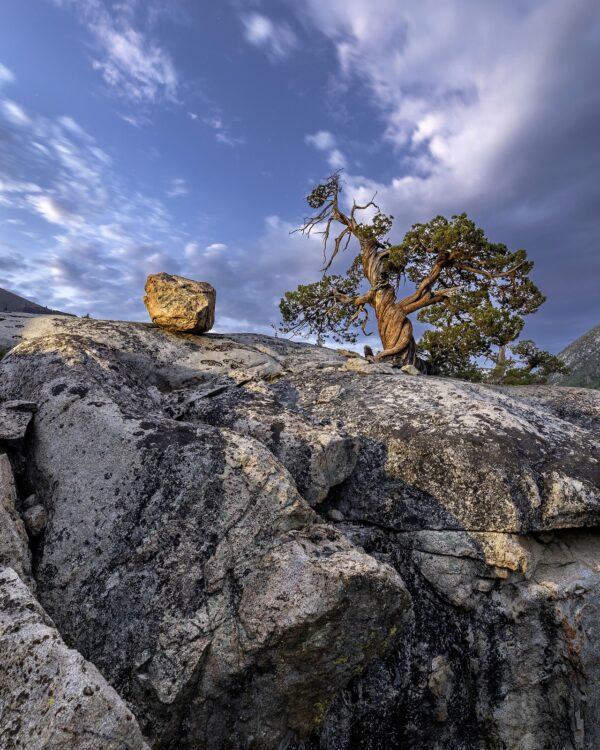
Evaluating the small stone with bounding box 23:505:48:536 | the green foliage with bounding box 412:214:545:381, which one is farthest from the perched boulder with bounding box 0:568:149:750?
the green foliage with bounding box 412:214:545:381

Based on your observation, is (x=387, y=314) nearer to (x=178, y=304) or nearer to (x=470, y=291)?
(x=470, y=291)

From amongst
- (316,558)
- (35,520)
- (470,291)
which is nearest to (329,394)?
(316,558)

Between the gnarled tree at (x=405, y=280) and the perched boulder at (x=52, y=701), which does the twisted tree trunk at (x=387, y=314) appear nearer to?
the gnarled tree at (x=405, y=280)

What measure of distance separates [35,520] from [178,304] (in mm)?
9131

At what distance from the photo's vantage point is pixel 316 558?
5.60 metres

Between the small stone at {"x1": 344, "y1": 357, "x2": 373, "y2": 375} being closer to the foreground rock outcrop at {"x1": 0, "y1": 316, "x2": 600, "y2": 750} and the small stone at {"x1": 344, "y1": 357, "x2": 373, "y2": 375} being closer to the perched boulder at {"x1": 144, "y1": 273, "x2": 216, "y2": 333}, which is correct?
the foreground rock outcrop at {"x1": 0, "y1": 316, "x2": 600, "y2": 750}

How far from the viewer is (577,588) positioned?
7.56 m

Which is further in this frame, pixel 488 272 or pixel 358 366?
pixel 488 272

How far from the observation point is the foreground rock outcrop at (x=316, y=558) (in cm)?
519

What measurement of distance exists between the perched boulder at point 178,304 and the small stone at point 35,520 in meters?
8.66

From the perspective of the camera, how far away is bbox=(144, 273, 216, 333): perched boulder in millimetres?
14031

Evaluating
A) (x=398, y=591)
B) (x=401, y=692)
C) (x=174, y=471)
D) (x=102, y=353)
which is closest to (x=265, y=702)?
(x=398, y=591)

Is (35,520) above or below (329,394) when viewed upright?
below

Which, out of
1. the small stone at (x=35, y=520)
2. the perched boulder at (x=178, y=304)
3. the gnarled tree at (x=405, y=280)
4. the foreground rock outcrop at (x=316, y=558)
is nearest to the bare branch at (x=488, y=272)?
the gnarled tree at (x=405, y=280)
